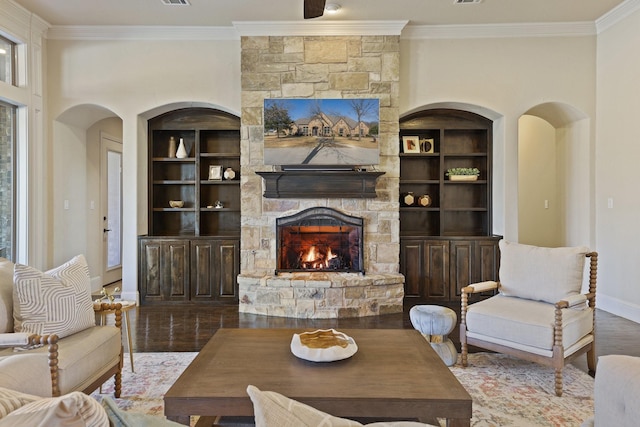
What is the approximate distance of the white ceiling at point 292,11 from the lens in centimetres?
445

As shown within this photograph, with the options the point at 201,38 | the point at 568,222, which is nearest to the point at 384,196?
the point at 568,222

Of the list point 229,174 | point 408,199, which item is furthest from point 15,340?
point 408,199

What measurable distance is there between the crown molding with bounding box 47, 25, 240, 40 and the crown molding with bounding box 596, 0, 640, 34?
4312 mm

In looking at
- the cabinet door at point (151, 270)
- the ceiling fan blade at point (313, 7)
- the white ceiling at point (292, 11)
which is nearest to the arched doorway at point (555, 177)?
the white ceiling at point (292, 11)

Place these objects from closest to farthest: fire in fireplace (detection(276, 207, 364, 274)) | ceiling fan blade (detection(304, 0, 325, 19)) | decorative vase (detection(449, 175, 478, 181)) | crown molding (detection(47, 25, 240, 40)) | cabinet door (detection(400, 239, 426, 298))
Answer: ceiling fan blade (detection(304, 0, 325, 19)) < fire in fireplace (detection(276, 207, 364, 274)) < crown molding (detection(47, 25, 240, 40)) < cabinet door (detection(400, 239, 426, 298)) < decorative vase (detection(449, 175, 478, 181))

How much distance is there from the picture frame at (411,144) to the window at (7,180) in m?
4.78

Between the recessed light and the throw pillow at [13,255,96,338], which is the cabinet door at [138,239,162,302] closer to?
the throw pillow at [13,255,96,338]

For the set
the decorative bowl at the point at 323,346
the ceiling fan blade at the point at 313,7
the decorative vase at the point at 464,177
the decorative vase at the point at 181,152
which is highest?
the ceiling fan blade at the point at 313,7

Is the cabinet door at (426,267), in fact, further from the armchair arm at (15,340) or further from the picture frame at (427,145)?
the armchair arm at (15,340)

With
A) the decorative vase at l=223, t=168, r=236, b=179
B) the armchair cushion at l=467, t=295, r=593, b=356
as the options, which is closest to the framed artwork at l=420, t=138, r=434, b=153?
the decorative vase at l=223, t=168, r=236, b=179

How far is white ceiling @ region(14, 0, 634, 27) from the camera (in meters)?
4.45

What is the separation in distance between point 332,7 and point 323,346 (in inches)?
146

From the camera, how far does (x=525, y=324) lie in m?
2.87

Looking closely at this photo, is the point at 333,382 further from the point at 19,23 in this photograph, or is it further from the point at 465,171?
the point at 19,23
